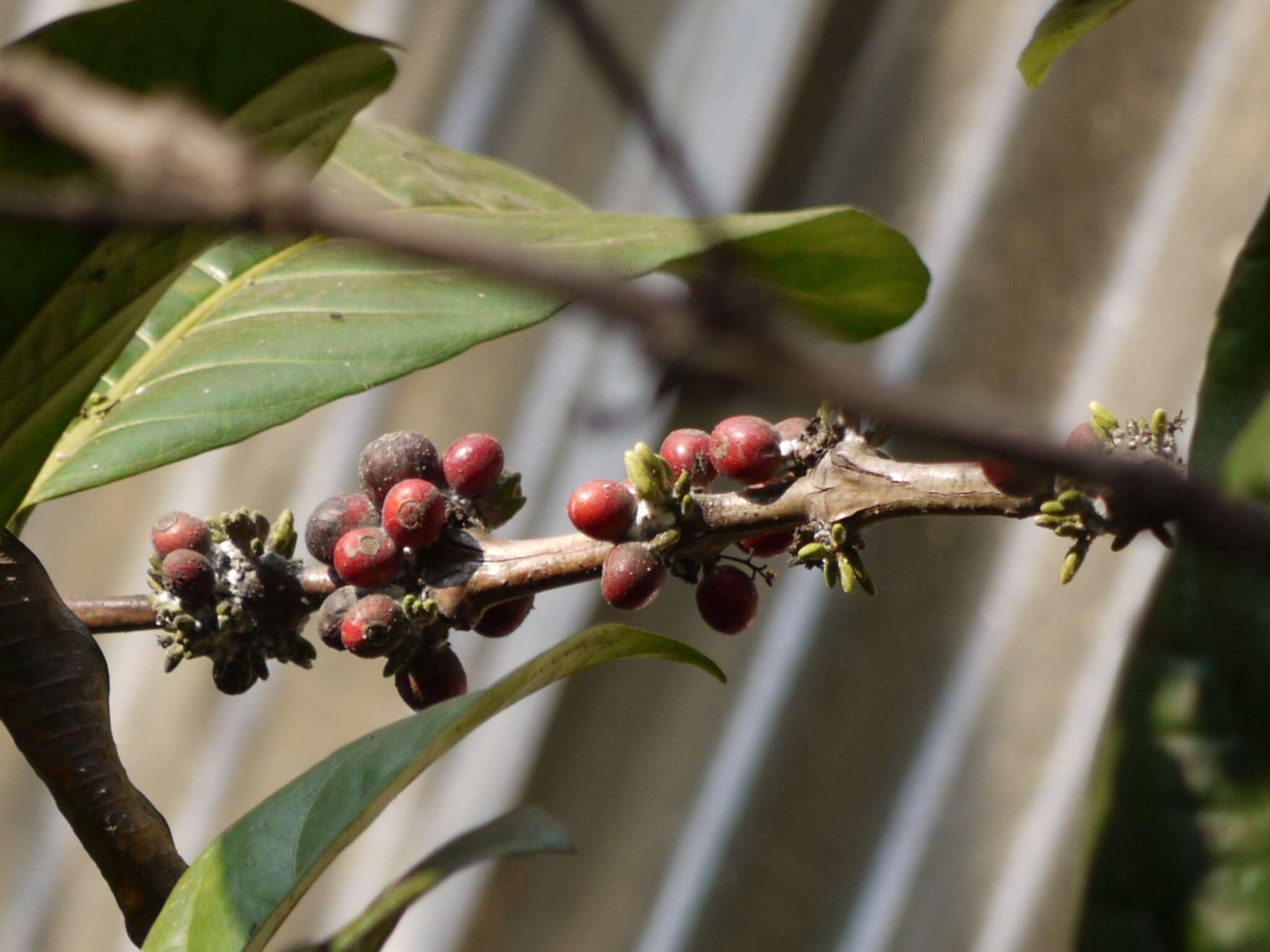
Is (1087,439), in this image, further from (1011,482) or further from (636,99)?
A: (636,99)

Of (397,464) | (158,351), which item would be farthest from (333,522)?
(158,351)

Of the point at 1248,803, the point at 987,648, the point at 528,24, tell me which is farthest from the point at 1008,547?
the point at 1248,803

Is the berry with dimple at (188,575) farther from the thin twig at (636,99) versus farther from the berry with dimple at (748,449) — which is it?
the thin twig at (636,99)

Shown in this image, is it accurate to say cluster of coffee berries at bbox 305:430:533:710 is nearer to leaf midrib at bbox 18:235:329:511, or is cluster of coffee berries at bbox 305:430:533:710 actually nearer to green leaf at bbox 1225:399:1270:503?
leaf midrib at bbox 18:235:329:511

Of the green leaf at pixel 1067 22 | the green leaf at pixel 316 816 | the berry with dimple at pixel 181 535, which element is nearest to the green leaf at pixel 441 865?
the green leaf at pixel 316 816

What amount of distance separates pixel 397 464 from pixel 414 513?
33 mm

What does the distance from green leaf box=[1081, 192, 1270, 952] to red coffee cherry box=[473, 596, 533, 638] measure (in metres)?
0.21

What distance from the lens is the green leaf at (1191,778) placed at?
0.14 metres

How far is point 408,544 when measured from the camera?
12.2 inches

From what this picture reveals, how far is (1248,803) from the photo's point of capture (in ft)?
0.47

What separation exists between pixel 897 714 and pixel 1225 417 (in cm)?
93

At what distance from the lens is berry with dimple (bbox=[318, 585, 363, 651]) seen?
0.32 meters

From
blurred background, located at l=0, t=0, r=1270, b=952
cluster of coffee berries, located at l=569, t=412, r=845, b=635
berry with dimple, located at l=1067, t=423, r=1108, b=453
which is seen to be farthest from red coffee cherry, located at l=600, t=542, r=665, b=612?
blurred background, located at l=0, t=0, r=1270, b=952

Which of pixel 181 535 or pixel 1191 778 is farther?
pixel 181 535
